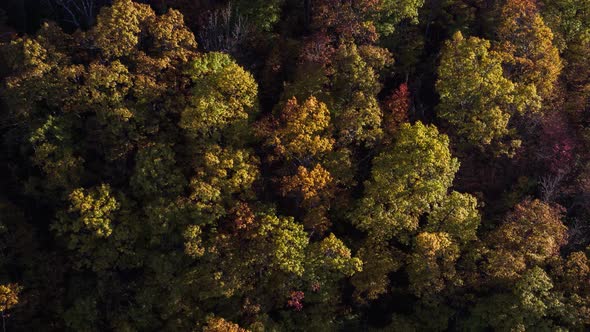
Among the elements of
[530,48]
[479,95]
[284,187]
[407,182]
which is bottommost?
[284,187]

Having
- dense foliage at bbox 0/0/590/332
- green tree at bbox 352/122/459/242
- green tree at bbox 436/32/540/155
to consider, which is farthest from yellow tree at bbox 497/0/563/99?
green tree at bbox 352/122/459/242

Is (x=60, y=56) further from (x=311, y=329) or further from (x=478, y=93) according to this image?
(x=478, y=93)

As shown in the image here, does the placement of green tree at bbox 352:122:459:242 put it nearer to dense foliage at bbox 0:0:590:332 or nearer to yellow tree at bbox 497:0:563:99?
dense foliage at bbox 0:0:590:332

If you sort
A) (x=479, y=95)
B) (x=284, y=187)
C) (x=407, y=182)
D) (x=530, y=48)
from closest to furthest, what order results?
(x=284, y=187)
(x=407, y=182)
(x=479, y=95)
(x=530, y=48)

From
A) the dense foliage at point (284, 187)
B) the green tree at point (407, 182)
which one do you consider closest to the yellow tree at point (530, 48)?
the dense foliage at point (284, 187)

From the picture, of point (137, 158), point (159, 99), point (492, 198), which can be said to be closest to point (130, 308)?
point (137, 158)

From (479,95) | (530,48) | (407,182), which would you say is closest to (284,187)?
(407,182)

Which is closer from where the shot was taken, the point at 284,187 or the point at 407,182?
the point at 284,187

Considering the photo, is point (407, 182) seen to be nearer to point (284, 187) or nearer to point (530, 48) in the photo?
point (284, 187)
